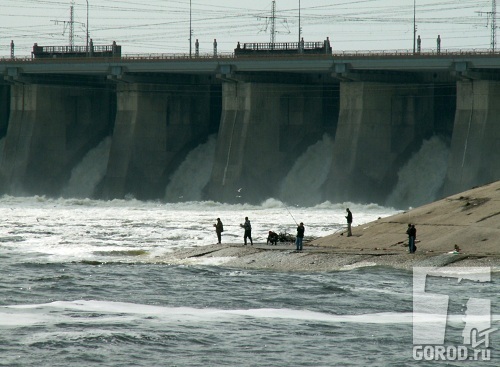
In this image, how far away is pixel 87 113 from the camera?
102m

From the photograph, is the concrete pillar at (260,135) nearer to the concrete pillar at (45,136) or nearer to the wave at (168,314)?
the concrete pillar at (45,136)

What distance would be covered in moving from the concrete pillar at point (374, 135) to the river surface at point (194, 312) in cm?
3021

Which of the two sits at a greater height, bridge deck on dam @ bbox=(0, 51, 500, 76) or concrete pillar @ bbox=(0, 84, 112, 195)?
bridge deck on dam @ bbox=(0, 51, 500, 76)

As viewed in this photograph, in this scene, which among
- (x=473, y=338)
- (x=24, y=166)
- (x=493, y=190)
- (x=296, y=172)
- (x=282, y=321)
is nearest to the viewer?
(x=473, y=338)

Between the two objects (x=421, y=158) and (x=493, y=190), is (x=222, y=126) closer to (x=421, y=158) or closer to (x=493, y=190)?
(x=421, y=158)

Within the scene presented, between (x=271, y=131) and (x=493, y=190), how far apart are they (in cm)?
4225

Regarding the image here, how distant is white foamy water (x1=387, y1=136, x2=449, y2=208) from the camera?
81.9 metres

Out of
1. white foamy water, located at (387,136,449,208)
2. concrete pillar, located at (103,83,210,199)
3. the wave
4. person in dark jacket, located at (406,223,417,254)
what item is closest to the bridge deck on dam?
concrete pillar, located at (103,83,210,199)

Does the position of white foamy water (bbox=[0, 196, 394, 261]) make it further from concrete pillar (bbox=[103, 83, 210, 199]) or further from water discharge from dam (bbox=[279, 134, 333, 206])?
concrete pillar (bbox=[103, 83, 210, 199])

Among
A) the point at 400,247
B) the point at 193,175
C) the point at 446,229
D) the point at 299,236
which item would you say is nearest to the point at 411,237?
the point at 400,247

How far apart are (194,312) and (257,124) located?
56.9 meters

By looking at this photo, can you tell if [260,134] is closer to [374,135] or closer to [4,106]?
[374,135]

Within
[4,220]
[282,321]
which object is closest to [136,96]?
[4,220]

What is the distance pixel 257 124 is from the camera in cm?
8969
